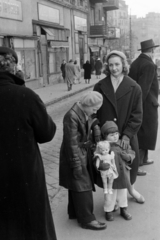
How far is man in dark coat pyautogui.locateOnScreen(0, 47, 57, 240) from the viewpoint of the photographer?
2.25 meters

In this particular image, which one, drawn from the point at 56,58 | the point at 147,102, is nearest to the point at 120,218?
the point at 147,102

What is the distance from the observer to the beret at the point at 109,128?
11.2 ft

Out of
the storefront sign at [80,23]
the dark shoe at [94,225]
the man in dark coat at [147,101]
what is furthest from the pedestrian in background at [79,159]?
the storefront sign at [80,23]

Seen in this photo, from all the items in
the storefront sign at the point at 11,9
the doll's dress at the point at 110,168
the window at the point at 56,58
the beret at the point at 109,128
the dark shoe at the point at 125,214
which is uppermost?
the storefront sign at the point at 11,9

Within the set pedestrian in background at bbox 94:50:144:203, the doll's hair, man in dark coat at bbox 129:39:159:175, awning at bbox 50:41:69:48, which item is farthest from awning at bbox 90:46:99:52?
the doll's hair

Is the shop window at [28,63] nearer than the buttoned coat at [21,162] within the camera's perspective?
No

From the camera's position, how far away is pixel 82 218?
342 cm

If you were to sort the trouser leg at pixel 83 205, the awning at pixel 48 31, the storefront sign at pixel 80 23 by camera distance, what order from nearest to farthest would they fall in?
the trouser leg at pixel 83 205
the awning at pixel 48 31
the storefront sign at pixel 80 23

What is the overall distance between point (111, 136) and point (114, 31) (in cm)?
4125

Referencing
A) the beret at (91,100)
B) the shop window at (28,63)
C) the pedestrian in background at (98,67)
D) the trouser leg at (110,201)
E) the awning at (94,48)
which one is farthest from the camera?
the awning at (94,48)

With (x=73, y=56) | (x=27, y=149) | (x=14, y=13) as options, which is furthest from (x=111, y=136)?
(x=73, y=56)

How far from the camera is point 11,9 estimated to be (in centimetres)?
1642

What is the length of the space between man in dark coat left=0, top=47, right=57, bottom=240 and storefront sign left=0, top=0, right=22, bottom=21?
1427 cm

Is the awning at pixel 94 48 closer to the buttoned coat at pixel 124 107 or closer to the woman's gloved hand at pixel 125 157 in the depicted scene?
the buttoned coat at pixel 124 107
